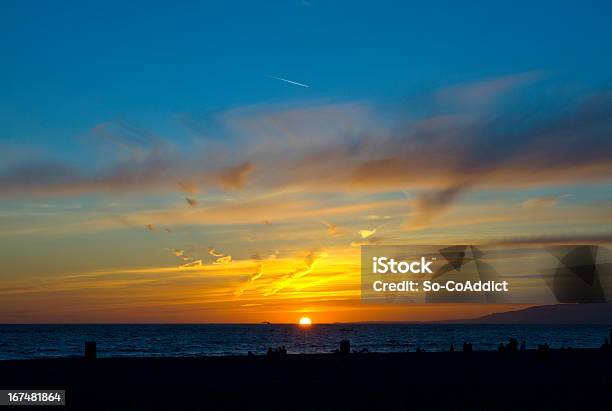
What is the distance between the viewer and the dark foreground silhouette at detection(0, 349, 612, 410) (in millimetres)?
17906

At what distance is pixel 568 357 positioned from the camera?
34.9 meters

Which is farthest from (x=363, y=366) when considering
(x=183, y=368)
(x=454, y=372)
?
(x=183, y=368)

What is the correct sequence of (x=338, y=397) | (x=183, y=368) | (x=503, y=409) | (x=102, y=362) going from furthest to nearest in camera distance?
(x=102, y=362), (x=183, y=368), (x=338, y=397), (x=503, y=409)

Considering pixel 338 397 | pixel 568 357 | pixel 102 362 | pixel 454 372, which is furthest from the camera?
pixel 568 357

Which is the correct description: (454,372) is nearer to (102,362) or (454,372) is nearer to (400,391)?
(400,391)

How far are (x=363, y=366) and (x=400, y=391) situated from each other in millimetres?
9459

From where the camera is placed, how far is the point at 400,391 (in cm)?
2038

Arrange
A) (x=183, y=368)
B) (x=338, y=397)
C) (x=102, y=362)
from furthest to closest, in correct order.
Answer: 1. (x=102, y=362)
2. (x=183, y=368)
3. (x=338, y=397)

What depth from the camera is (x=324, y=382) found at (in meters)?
23.1

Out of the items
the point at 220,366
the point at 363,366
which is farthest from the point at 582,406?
the point at 220,366

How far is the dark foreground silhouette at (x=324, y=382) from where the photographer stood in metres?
17.9

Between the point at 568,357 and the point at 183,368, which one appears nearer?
the point at 183,368

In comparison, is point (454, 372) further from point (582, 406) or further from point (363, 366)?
point (582, 406)

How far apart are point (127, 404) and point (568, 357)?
978 inches
